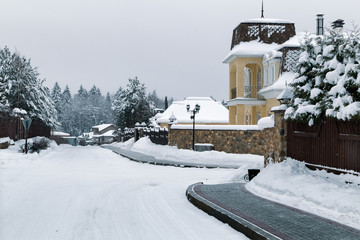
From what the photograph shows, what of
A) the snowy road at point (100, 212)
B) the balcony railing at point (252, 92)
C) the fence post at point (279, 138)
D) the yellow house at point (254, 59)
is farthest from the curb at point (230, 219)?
the balcony railing at point (252, 92)

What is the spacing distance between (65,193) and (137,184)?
3.23 metres

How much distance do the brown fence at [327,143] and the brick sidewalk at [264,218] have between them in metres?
1.87

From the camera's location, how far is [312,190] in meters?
9.01

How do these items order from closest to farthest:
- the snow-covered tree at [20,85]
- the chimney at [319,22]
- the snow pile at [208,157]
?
the snow pile at [208,157] → the chimney at [319,22] → the snow-covered tree at [20,85]

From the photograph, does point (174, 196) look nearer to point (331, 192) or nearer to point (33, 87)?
point (331, 192)

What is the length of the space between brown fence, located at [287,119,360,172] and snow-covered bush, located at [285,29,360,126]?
0.30m

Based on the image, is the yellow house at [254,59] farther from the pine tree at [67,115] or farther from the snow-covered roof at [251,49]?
the pine tree at [67,115]

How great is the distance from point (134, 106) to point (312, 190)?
5416 centimetres

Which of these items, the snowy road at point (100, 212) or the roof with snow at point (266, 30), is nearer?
the snowy road at point (100, 212)

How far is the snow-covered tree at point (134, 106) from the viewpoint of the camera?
202 ft

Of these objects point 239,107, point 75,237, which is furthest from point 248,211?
point 239,107

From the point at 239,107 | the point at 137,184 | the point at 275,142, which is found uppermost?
the point at 239,107

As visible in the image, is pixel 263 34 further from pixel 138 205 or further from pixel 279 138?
pixel 138 205

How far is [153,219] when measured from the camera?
328 inches
